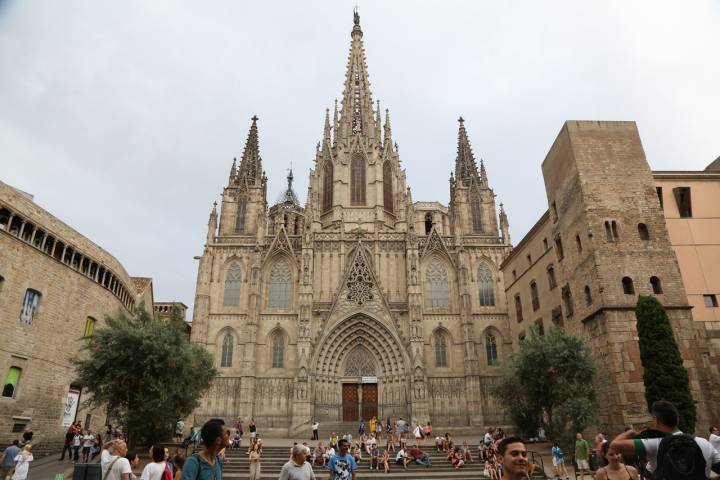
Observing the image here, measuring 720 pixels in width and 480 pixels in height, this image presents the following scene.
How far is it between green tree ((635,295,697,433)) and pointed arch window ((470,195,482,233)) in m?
21.8

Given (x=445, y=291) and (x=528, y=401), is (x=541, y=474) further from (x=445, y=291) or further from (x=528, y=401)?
(x=445, y=291)

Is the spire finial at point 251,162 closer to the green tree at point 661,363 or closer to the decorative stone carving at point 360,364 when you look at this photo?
the decorative stone carving at point 360,364

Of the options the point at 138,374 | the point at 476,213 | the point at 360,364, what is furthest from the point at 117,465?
the point at 476,213

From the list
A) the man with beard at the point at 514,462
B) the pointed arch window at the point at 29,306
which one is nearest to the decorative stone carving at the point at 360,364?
the pointed arch window at the point at 29,306

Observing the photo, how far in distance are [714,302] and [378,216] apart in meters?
23.4

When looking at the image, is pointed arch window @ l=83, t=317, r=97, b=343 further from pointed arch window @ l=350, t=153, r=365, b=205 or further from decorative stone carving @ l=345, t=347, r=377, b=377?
pointed arch window @ l=350, t=153, r=365, b=205

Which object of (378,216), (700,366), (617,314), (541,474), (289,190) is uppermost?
(289,190)

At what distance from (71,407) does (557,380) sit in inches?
990

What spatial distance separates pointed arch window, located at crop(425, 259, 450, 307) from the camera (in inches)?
1382

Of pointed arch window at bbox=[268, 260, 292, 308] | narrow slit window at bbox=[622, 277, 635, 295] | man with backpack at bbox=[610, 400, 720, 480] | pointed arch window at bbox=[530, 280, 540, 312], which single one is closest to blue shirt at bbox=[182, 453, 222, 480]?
man with backpack at bbox=[610, 400, 720, 480]

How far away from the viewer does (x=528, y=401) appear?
779 inches

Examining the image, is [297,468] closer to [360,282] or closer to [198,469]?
[198,469]

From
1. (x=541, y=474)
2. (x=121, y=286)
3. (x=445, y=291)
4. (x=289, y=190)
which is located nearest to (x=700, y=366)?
(x=541, y=474)

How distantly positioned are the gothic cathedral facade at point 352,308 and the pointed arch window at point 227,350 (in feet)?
0.32
